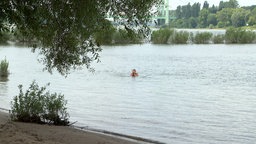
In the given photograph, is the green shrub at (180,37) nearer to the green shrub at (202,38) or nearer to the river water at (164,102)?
the green shrub at (202,38)

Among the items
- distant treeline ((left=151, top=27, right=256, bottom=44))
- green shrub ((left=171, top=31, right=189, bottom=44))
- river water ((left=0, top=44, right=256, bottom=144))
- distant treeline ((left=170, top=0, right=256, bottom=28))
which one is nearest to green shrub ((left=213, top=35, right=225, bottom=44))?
distant treeline ((left=151, top=27, right=256, bottom=44))

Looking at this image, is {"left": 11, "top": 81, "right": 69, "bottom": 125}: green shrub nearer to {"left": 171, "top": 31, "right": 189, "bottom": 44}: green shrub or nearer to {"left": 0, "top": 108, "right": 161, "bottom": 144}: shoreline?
{"left": 0, "top": 108, "right": 161, "bottom": 144}: shoreline

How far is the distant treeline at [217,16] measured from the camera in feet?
367

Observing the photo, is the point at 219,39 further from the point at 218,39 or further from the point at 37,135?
the point at 37,135

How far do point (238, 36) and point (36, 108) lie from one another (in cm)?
6907

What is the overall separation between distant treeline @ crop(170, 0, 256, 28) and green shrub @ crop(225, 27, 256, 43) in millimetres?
32234

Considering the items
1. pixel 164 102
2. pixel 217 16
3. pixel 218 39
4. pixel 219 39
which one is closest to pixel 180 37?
pixel 218 39

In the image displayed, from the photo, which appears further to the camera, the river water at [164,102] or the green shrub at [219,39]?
the green shrub at [219,39]

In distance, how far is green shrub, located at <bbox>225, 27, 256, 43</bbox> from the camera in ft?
247

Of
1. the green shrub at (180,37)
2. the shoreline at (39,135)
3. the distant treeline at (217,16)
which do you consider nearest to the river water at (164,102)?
the shoreline at (39,135)

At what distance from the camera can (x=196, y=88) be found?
24.0 meters

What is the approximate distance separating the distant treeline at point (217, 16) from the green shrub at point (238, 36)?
1269 inches

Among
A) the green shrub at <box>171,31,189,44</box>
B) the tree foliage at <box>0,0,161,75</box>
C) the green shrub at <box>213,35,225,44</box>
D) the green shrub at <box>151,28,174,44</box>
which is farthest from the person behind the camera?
the green shrub at <box>213,35,225,44</box>

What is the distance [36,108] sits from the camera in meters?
10.5
